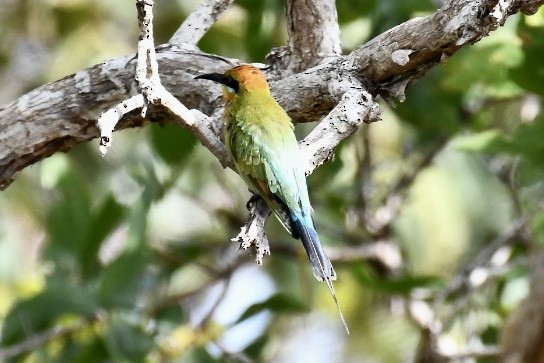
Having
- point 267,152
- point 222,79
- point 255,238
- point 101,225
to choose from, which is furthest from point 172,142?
point 255,238

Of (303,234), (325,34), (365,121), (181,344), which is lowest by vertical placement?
(181,344)

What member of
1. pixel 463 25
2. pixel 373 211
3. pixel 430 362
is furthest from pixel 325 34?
pixel 373 211

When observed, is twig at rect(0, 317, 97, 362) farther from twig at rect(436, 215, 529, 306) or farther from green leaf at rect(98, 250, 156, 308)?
twig at rect(436, 215, 529, 306)

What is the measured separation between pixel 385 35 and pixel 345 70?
0.11 meters

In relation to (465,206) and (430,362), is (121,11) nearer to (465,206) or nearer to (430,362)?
(465,206)

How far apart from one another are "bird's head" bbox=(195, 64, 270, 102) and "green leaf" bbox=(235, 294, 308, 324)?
114cm

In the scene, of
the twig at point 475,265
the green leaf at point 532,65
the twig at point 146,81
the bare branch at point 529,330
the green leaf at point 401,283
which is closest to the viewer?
the twig at point 146,81

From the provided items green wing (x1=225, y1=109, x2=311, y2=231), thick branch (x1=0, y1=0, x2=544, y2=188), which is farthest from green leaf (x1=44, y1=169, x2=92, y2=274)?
green wing (x1=225, y1=109, x2=311, y2=231)

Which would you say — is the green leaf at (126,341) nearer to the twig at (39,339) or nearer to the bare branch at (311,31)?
the twig at (39,339)

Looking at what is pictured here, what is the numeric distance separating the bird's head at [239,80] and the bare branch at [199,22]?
A: 17 cm

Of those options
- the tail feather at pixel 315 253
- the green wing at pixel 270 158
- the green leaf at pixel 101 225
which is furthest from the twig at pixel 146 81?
the green leaf at pixel 101 225

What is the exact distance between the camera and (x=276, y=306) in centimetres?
346

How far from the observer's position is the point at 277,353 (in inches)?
208

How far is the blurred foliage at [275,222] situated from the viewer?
3207 millimetres
